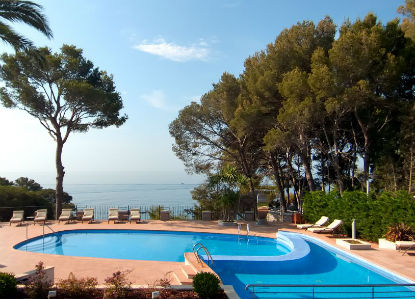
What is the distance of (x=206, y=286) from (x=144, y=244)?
8623 millimetres

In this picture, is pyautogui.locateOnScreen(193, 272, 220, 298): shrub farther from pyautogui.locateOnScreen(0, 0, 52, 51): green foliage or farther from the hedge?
pyautogui.locateOnScreen(0, 0, 52, 51): green foliage

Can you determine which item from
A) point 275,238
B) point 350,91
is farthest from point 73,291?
point 350,91

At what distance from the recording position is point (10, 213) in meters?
20.7

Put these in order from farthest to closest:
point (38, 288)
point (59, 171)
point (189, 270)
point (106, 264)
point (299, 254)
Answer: point (59, 171) < point (299, 254) < point (106, 264) < point (189, 270) < point (38, 288)

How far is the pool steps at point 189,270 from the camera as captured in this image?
8.19 metres

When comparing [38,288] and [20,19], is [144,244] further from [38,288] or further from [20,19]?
[20,19]

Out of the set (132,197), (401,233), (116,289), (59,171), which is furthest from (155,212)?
(132,197)

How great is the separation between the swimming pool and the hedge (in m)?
1.71

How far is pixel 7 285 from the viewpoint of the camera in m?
6.46

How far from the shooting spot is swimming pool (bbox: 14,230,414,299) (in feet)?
31.6

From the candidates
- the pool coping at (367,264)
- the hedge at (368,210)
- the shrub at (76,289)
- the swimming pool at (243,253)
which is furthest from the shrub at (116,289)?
the hedge at (368,210)

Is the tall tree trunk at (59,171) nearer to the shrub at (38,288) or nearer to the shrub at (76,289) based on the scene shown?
the shrub at (38,288)

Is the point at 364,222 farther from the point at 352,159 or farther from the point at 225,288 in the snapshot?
the point at 225,288

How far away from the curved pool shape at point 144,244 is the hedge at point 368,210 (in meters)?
2.85
